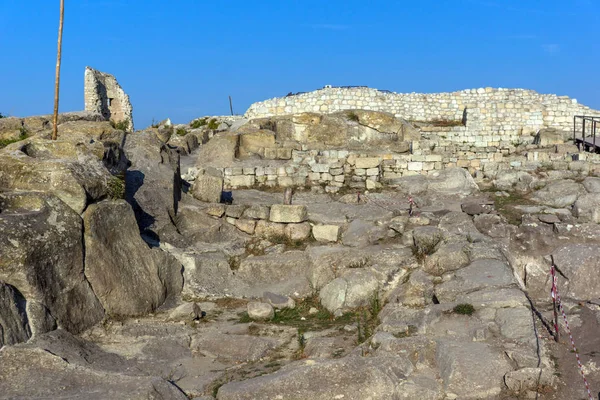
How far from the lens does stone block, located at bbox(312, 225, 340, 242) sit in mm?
11984

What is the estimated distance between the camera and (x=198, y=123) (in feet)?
87.7

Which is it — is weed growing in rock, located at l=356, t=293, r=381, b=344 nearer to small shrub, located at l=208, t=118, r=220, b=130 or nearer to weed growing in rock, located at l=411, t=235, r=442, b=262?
weed growing in rock, located at l=411, t=235, r=442, b=262

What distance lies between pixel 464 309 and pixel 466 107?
19.3 m

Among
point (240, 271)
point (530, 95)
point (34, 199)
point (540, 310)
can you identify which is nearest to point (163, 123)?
point (530, 95)

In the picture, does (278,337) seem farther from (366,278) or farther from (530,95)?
(530,95)

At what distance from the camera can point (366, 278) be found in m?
9.82

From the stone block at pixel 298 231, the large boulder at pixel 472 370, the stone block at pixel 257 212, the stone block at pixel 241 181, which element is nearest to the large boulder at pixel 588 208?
the stone block at pixel 298 231

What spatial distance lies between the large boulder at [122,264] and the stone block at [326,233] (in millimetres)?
3107

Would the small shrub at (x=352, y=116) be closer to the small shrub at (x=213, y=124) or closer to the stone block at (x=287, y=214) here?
the small shrub at (x=213, y=124)

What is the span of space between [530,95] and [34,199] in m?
22.2

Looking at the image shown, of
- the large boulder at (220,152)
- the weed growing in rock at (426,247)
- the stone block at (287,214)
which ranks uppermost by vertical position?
the large boulder at (220,152)

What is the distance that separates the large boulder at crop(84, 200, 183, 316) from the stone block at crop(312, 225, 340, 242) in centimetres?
311

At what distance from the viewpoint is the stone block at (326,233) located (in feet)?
39.3

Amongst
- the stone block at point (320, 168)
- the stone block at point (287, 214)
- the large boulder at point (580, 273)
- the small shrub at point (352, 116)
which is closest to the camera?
the large boulder at point (580, 273)
